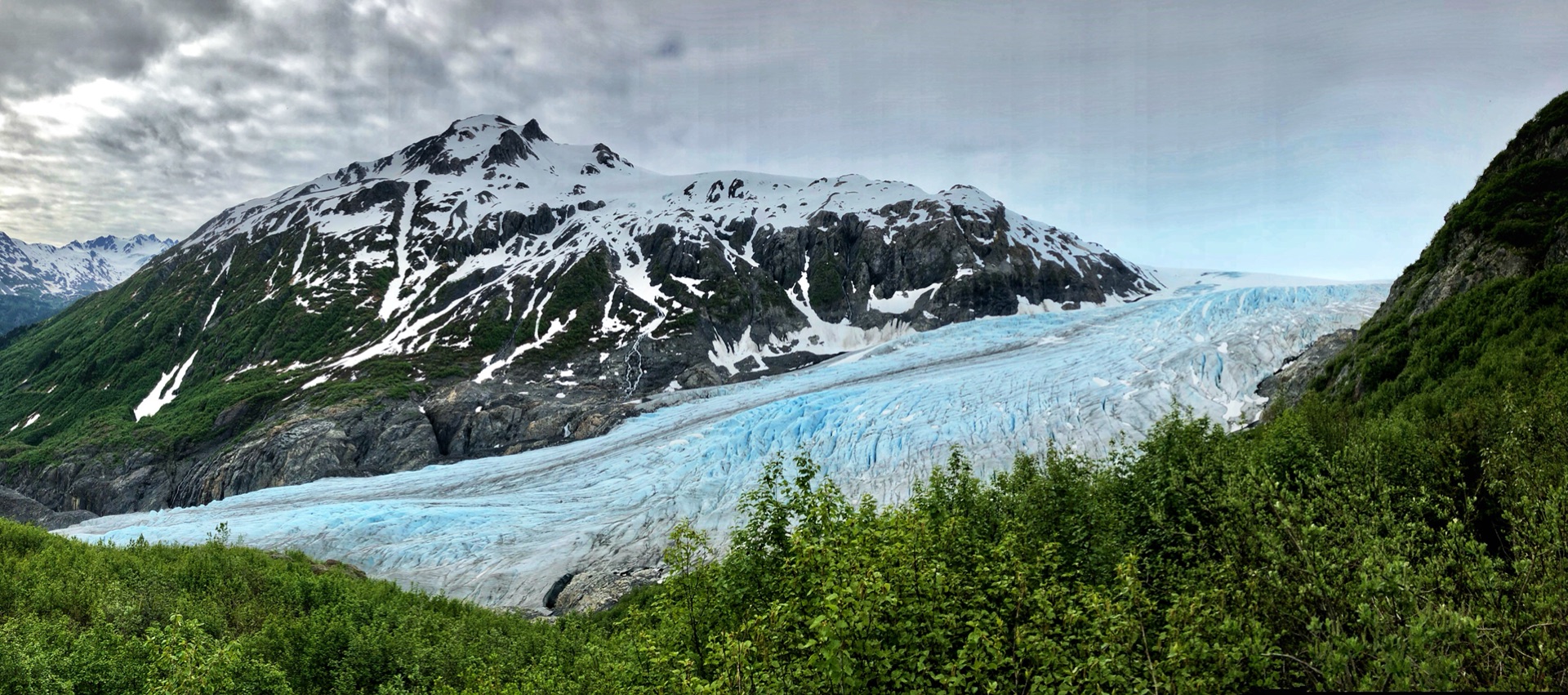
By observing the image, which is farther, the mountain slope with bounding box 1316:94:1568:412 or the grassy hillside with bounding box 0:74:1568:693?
the mountain slope with bounding box 1316:94:1568:412

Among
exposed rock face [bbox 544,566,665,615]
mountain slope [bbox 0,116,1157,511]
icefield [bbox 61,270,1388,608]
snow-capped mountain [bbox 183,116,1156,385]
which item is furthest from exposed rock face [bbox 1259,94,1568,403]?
snow-capped mountain [bbox 183,116,1156,385]

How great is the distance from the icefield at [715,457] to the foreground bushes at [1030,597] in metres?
17.8

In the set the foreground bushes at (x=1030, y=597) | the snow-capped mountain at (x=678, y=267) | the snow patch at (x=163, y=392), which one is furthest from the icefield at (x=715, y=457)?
the snow patch at (x=163, y=392)

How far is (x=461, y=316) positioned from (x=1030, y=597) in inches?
5053

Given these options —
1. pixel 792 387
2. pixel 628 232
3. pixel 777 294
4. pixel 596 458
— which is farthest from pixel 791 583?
pixel 628 232

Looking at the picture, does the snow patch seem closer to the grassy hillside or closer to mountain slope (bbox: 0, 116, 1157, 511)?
mountain slope (bbox: 0, 116, 1157, 511)

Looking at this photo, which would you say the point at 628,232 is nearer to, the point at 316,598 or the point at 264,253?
the point at 264,253

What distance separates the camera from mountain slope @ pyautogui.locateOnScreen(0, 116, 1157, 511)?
80.8m

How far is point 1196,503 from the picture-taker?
11.7 metres

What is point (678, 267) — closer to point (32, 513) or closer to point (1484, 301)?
point (32, 513)

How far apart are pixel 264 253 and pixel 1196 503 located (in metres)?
196

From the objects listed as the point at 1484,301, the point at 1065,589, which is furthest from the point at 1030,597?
the point at 1484,301

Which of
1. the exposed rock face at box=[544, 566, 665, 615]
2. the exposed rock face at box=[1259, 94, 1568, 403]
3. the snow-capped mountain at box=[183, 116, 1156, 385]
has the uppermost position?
the snow-capped mountain at box=[183, 116, 1156, 385]

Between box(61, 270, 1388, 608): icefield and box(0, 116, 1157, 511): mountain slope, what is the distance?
61.9 ft
